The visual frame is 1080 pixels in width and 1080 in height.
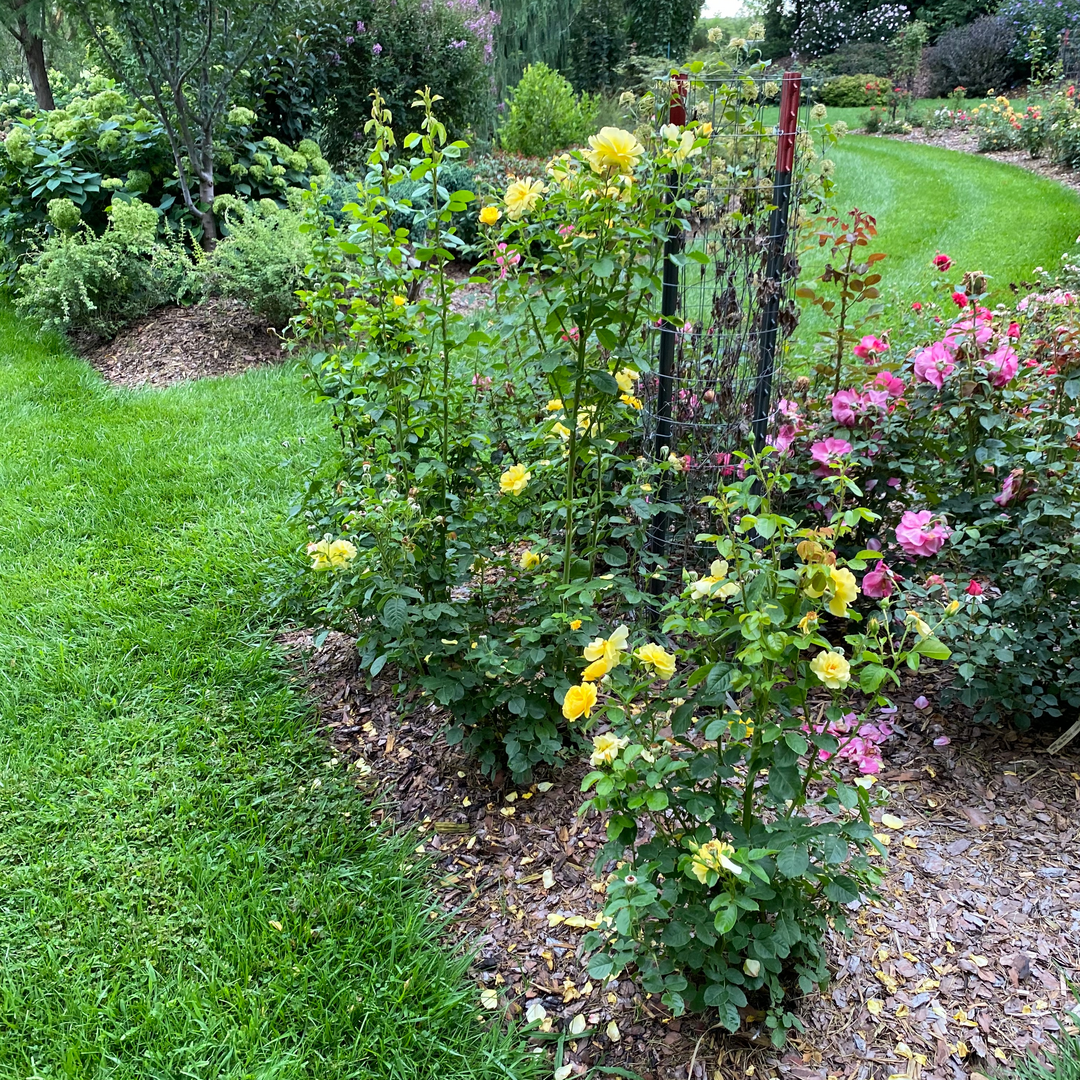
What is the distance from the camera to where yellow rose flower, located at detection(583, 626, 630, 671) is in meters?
1.42

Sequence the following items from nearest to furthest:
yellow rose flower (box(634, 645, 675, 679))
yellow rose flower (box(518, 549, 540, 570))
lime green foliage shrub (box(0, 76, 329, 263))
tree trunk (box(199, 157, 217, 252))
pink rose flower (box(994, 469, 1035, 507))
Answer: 1. yellow rose flower (box(634, 645, 675, 679))
2. yellow rose flower (box(518, 549, 540, 570))
3. pink rose flower (box(994, 469, 1035, 507))
4. tree trunk (box(199, 157, 217, 252))
5. lime green foliage shrub (box(0, 76, 329, 263))

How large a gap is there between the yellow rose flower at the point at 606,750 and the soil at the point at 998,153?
30.0 ft

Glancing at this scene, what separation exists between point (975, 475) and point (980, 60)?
16571 mm

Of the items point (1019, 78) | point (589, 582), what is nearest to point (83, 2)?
point (589, 582)

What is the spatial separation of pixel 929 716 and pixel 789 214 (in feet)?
4.89

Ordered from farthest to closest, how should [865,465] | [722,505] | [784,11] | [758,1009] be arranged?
[784,11]
[865,465]
[758,1009]
[722,505]

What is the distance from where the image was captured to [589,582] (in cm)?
188

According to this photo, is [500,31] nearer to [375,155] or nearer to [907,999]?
[375,155]

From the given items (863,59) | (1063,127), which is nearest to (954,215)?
(1063,127)

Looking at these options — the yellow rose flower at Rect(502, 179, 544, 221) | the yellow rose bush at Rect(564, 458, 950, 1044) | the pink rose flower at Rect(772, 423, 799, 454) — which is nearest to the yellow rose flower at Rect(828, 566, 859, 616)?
the yellow rose bush at Rect(564, 458, 950, 1044)

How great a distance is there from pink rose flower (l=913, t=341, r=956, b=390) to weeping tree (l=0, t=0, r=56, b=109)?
29.8ft

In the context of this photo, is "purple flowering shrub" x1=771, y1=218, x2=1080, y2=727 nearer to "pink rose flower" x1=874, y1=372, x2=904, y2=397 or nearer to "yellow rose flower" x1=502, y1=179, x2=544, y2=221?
"pink rose flower" x1=874, y1=372, x2=904, y2=397

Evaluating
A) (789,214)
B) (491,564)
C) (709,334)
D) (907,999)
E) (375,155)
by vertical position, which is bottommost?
(907,999)

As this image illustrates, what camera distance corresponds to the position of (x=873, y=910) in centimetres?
185
